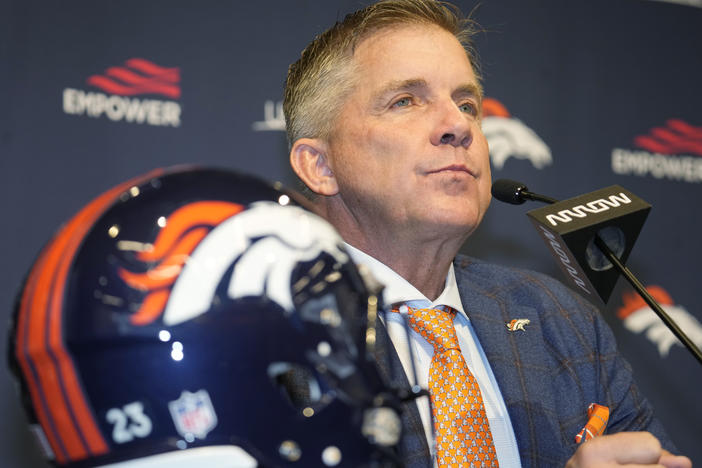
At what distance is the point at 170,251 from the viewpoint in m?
0.88

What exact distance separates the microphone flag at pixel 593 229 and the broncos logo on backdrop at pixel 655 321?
1.10 metres

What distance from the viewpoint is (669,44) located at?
2.65 meters

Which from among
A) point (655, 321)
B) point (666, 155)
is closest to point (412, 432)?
point (655, 321)

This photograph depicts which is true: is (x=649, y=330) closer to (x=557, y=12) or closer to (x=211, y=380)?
(x=557, y=12)

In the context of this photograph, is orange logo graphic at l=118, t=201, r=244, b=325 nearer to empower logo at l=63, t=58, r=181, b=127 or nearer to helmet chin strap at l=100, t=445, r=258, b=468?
helmet chin strap at l=100, t=445, r=258, b=468

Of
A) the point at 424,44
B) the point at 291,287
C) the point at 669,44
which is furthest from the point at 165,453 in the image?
the point at 669,44

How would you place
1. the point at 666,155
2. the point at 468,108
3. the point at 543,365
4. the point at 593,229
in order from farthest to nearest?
the point at 666,155, the point at 468,108, the point at 543,365, the point at 593,229

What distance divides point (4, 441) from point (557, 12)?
193 cm

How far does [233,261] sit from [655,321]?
1.93 metres

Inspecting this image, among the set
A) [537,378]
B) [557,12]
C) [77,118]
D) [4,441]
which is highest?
[557,12]

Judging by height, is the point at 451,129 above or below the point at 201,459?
above

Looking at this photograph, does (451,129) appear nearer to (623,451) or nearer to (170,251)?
(623,451)

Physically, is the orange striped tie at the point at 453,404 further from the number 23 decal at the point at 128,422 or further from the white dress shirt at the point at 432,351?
the number 23 decal at the point at 128,422

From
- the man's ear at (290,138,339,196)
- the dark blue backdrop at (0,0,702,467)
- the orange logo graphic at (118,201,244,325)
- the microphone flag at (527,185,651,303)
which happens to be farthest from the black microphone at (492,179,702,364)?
the dark blue backdrop at (0,0,702,467)
